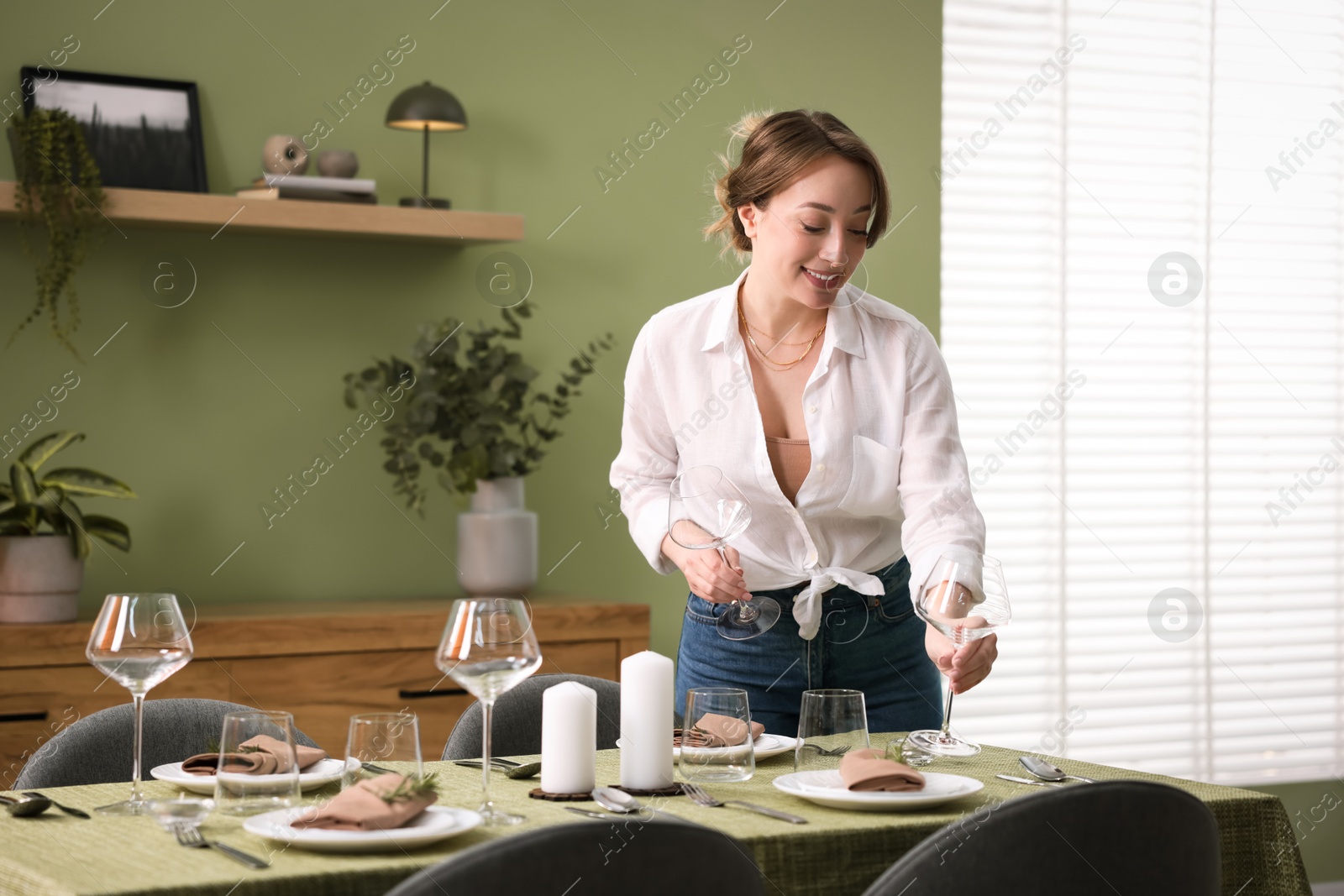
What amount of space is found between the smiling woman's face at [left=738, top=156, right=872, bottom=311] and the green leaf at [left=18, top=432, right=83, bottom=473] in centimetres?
163

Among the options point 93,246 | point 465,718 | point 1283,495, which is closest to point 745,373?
point 465,718

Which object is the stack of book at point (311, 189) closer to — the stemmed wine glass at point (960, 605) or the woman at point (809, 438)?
the woman at point (809, 438)

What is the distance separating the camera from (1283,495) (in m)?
4.19

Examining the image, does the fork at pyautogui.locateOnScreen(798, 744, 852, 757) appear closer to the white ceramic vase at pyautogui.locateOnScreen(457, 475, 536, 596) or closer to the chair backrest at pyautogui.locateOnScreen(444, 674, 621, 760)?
the chair backrest at pyautogui.locateOnScreen(444, 674, 621, 760)

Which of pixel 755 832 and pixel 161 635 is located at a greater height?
pixel 161 635

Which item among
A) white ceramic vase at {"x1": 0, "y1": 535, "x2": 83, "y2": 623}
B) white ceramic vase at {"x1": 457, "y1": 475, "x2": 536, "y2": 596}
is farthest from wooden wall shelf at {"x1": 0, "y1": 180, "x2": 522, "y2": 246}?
white ceramic vase at {"x1": 0, "y1": 535, "x2": 83, "y2": 623}

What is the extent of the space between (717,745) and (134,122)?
7.27 ft

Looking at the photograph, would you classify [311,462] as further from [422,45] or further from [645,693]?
[645,693]

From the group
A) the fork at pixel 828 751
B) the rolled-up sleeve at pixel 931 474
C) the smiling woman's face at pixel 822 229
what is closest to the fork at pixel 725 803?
the fork at pixel 828 751

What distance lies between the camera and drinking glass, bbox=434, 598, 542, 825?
1.35 m

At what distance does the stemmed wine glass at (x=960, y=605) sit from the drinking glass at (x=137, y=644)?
84cm

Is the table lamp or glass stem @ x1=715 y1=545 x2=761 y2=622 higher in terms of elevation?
the table lamp

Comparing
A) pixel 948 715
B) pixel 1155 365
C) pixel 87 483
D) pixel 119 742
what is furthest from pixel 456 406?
pixel 1155 365

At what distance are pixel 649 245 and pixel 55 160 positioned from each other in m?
1.40
